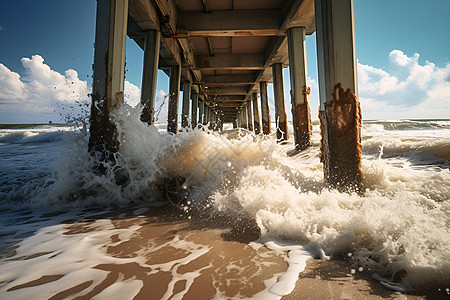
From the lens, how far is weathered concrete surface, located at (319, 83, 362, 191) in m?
2.88

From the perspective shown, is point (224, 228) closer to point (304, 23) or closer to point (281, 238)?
point (281, 238)

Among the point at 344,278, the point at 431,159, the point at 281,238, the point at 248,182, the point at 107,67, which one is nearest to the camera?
the point at 344,278

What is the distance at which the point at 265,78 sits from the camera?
13.0 m

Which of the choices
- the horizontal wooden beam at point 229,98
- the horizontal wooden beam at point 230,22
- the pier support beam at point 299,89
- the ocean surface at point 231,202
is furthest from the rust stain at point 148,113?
the horizontal wooden beam at point 229,98

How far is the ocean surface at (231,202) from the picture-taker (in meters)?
1.29

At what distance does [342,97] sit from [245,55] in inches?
335

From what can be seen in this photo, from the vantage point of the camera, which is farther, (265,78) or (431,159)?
(265,78)

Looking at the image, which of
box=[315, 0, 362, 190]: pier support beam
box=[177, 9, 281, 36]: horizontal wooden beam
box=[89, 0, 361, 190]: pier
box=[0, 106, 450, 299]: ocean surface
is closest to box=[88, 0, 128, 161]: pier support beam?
box=[89, 0, 361, 190]: pier

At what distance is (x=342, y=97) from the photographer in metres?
2.95

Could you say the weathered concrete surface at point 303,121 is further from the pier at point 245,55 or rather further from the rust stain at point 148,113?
the rust stain at point 148,113

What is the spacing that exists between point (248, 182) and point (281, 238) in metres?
1.02

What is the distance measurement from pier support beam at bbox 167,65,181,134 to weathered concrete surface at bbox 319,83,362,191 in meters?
7.74

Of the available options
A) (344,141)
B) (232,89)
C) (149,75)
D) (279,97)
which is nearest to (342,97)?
(344,141)

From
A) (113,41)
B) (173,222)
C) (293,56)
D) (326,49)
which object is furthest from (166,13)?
(173,222)
